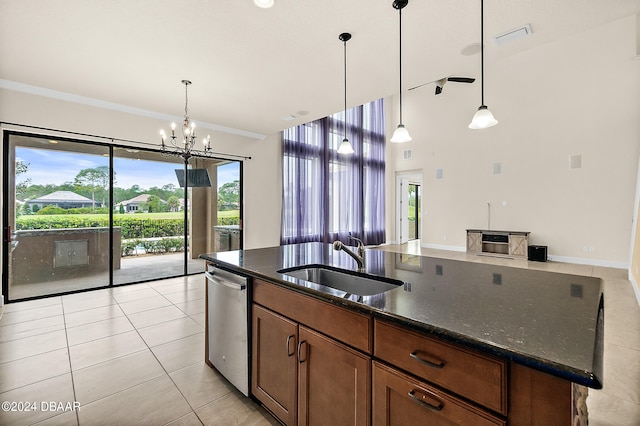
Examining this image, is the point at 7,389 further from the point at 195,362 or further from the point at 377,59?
the point at 377,59

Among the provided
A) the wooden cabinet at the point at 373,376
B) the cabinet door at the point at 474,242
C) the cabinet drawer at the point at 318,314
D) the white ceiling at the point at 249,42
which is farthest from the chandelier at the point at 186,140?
the cabinet door at the point at 474,242

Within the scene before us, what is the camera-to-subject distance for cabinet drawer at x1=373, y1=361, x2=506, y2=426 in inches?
35.9

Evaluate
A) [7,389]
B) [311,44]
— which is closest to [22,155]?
[7,389]

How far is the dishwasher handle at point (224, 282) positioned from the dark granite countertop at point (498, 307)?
0.30 feet

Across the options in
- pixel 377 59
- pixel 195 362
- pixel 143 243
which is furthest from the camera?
pixel 143 243

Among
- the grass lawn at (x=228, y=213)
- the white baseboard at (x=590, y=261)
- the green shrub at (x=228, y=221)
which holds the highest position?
the grass lawn at (x=228, y=213)

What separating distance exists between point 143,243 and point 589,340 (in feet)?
19.1

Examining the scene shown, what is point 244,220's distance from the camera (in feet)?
20.7

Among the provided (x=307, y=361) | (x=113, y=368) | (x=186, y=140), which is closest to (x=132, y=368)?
(x=113, y=368)

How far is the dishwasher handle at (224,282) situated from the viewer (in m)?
1.90

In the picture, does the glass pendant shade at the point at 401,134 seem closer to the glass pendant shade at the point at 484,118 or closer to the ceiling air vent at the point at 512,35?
the glass pendant shade at the point at 484,118

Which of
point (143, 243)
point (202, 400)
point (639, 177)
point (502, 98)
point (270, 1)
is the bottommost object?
point (202, 400)

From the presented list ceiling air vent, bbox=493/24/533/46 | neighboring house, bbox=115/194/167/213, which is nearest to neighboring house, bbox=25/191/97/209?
neighboring house, bbox=115/194/167/213

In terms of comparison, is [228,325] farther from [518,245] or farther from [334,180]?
[518,245]
